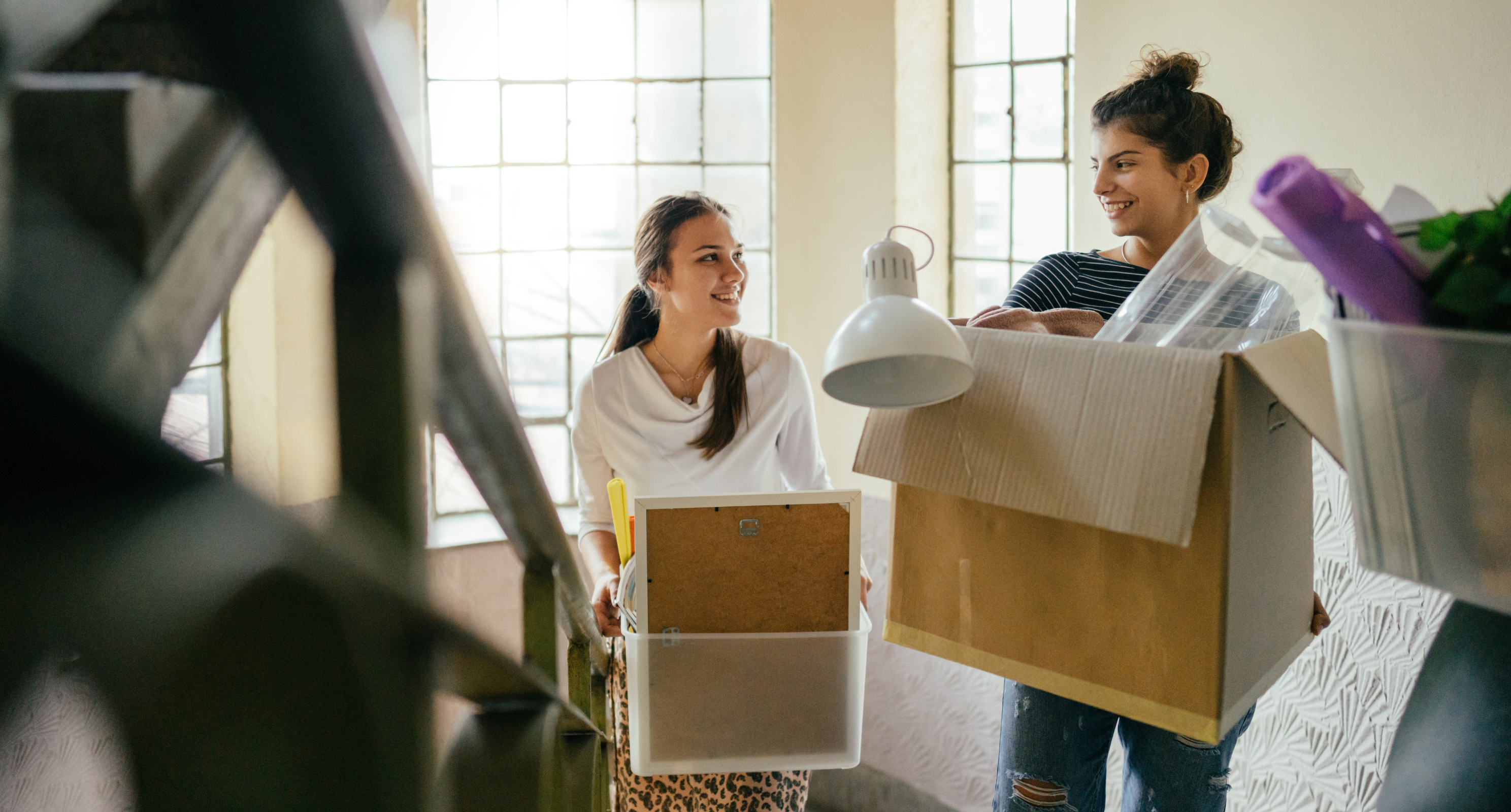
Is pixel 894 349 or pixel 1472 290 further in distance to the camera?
pixel 894 349

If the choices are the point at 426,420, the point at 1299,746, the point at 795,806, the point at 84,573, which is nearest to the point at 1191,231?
the point at 426,420

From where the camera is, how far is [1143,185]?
4.48ft

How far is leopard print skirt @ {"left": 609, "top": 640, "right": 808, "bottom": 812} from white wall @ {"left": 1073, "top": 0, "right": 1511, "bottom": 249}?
1.28 m

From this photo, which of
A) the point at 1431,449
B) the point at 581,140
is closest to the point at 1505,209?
the point at 1431,449

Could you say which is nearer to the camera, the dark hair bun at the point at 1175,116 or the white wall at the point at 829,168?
the dark hair bun at the point at 1175,116

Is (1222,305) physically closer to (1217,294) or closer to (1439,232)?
(1217,294)

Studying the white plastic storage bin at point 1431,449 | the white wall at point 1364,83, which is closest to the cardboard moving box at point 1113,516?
the white plastic storage bin at point 1431,449

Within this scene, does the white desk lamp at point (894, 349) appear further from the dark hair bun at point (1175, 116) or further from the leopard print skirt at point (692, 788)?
the leopard print skirt at point (692, 788)

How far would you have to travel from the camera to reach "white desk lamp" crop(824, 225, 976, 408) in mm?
763

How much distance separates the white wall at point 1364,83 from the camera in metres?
1.62

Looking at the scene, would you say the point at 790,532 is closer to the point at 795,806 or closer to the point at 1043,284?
the point at 1043,284

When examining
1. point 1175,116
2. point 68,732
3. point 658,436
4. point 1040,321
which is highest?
point 1175,116

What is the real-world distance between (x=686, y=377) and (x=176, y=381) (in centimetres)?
182

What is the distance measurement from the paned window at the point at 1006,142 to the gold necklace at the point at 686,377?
1.31 m
